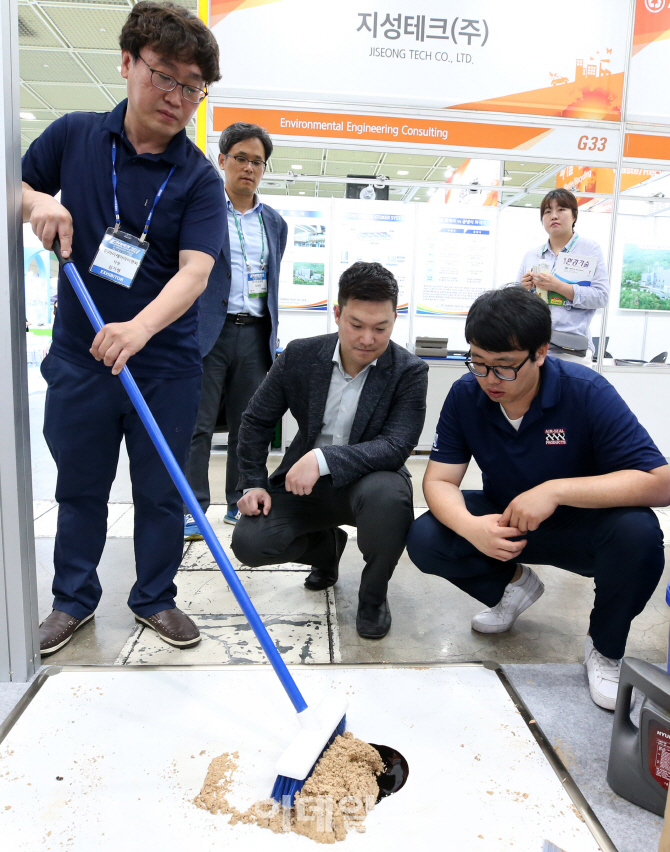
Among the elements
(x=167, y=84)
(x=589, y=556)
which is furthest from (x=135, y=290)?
(x=589, y=556)

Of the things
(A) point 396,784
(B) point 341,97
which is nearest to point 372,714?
(A) point 396,784

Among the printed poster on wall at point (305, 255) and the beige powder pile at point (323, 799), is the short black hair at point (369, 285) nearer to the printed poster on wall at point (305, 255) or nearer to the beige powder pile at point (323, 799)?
the beige powder pile at point (323, 799)

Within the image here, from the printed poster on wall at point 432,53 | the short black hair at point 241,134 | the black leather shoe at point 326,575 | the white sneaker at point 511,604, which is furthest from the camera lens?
the printed poster on wall at point 432,53

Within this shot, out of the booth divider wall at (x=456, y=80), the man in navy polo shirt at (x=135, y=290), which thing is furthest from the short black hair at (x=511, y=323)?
the booth divider wall at (x=456, y=80)

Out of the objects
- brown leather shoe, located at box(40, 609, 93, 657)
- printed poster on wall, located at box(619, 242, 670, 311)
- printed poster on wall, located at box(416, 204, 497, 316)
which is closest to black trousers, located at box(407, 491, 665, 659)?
brown leather shoe, located at box(40, 609, 93, 657)

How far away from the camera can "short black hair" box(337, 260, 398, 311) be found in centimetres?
149

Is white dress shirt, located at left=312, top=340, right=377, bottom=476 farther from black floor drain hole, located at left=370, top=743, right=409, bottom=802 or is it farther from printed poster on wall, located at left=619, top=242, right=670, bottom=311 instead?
printed poster on wall, located at left=619, top=242, right=670, bottom=311

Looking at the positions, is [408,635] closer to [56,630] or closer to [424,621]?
[424,621]

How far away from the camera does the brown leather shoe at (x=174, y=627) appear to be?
1542 millimetres

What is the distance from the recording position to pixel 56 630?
152 cm

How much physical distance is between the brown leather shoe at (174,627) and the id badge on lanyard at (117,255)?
849 mm

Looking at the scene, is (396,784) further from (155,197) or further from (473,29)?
(473,29)

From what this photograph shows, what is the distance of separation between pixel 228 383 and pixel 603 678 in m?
1.68

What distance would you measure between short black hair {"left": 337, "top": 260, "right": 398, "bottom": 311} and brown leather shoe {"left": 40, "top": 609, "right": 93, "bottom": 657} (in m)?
1.09
